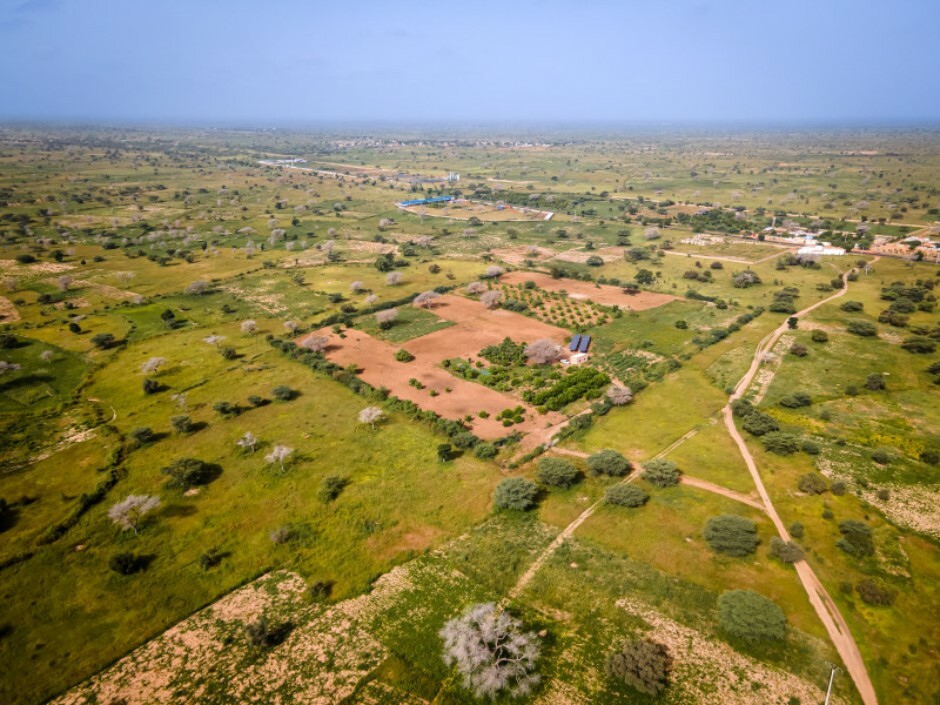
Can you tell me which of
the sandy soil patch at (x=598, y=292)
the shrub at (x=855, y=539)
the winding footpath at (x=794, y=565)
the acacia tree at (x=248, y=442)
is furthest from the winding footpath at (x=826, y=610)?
the acacia tree at (x=248, y=442)

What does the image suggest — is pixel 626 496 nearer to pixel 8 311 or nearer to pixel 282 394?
pixel 282 394

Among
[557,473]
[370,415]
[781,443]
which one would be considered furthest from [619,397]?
[370,415]

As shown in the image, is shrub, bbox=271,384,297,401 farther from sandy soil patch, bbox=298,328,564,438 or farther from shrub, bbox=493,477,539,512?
shrub, bbox=493,477,539,512

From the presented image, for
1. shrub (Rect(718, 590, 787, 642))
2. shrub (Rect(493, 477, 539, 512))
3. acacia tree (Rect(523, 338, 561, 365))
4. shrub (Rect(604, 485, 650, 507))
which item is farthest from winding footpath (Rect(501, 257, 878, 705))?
acacia tree (Rect(523, 338, 561, 365))

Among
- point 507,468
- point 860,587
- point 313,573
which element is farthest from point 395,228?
point 860,587

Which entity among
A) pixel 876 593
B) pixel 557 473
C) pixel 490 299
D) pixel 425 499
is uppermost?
pixel 490 299

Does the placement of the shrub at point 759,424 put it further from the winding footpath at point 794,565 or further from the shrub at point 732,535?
the shrub at point 732,535
